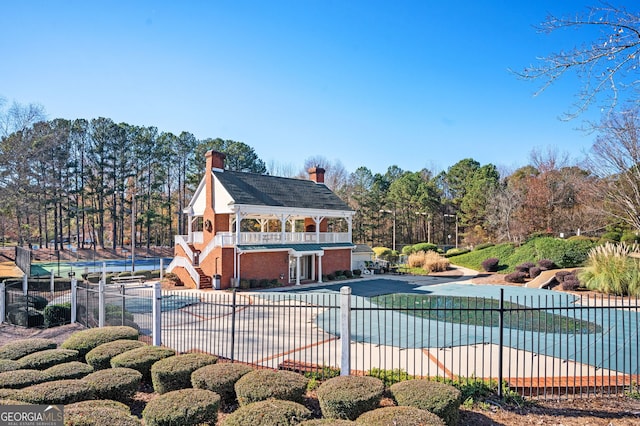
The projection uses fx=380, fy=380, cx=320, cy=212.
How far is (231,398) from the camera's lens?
5.94 m

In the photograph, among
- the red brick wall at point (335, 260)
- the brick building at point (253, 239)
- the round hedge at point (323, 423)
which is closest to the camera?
the round hedge at point (323, 423)

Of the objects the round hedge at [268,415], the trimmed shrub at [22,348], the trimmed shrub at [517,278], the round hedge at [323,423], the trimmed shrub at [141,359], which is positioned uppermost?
the round hedge at [323,423]

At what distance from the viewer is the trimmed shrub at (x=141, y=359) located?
671 centimetres

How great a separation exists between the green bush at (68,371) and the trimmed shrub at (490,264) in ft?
90.8

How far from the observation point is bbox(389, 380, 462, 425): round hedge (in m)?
4.85

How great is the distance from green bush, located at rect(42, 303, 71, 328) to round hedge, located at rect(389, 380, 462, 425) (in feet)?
40.4

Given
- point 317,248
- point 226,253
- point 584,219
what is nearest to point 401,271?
point 317,248

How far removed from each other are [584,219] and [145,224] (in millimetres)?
46965

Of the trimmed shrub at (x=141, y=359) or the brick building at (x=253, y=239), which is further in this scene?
the brick building at (x=253, y=239)

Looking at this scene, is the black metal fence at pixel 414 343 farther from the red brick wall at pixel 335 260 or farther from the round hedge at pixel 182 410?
the red brick wall at pixel 335 260

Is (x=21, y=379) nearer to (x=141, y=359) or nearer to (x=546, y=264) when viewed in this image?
(x=141, y=359)

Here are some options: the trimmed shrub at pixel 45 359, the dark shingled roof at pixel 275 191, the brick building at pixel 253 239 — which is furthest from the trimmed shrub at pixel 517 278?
the trimmed shrub at pixel 45 359

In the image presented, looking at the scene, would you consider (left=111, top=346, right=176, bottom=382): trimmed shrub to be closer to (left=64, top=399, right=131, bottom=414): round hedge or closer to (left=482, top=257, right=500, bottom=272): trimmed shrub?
(left=64, top=399, right=131, bottom=414): round hedge

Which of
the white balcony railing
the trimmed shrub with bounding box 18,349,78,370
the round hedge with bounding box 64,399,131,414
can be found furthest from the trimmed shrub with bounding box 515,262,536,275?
the round hedge with bounding box 64,399,131,414
